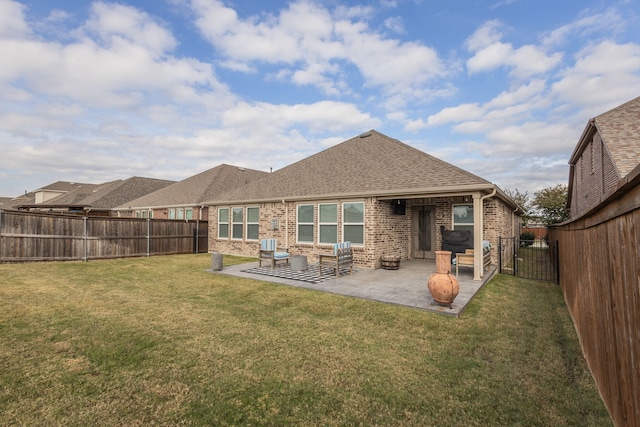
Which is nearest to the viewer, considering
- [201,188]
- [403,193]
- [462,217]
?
[403,193]

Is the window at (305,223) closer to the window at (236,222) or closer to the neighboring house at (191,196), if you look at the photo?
the window at (236,222)

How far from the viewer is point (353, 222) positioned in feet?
36.0

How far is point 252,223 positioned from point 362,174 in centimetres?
637

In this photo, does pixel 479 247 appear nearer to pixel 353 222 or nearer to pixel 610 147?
pixel 353 222

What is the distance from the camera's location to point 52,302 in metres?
6.18

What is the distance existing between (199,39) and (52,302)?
37.0ft

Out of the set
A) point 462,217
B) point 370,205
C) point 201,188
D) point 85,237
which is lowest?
point 85,237

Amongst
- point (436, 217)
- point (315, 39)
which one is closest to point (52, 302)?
point (315, 39)

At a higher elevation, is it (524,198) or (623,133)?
(623,133)

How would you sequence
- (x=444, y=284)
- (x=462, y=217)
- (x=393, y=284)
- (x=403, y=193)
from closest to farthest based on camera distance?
(x=444, y=284) < (x=393, y=284) < (x=403, y=193) < (x=462, y=217)

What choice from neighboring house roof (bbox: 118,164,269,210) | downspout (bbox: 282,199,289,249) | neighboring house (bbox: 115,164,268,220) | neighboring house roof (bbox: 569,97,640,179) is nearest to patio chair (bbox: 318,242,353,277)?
downspout (bbox: 282,199,289,249)

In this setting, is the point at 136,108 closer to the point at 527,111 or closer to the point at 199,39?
the point at 199,39

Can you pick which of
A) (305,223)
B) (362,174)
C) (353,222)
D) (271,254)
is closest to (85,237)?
(271,254)

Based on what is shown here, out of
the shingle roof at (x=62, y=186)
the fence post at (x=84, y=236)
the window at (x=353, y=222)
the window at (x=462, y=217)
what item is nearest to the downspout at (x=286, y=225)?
the window at (x=353, y=222)
